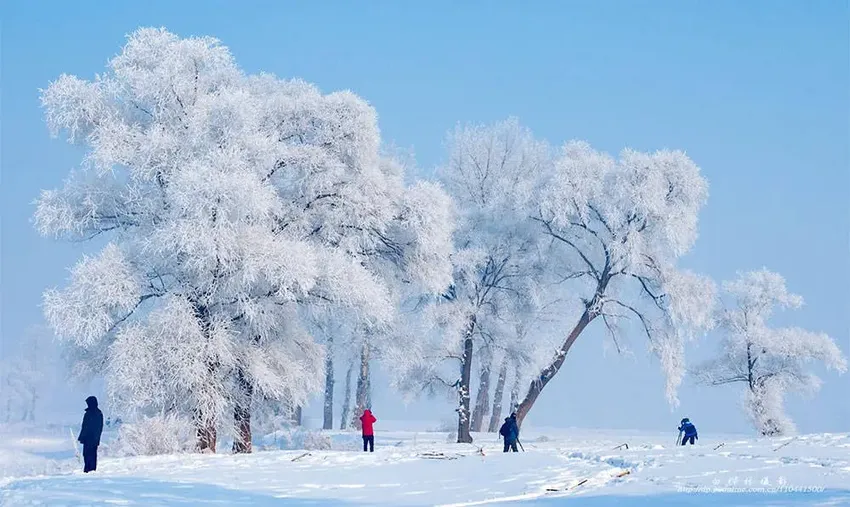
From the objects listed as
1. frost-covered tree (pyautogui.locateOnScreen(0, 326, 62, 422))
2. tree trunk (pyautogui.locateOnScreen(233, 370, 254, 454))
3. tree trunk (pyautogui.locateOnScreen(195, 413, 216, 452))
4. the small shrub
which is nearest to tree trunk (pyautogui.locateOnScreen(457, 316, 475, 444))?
tree trunk (pyautogui.locateOnScreen(233, 370, 254, 454))

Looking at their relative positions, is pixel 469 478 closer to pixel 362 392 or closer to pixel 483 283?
pixel 483 283

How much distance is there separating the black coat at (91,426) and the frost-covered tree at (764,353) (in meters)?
28.4

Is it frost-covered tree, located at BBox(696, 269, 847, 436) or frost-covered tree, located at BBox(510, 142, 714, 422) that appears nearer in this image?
frost-covered tree, located at BBox(510, 142, 714, 422)

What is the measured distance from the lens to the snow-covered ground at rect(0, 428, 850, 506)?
1327 cm

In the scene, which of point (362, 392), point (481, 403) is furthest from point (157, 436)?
point (481, 403)

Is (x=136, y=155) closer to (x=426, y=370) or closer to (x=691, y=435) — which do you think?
(x=426, y=370)

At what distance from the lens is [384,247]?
1159 inches

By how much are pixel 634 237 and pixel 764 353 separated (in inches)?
440

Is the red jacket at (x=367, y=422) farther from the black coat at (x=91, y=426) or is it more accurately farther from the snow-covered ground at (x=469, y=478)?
the black coat at (x=91, y=426)

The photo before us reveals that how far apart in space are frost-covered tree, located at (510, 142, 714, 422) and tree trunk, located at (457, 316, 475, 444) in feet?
7.24

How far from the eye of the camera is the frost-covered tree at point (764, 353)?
1476 inches

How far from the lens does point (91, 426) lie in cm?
1934

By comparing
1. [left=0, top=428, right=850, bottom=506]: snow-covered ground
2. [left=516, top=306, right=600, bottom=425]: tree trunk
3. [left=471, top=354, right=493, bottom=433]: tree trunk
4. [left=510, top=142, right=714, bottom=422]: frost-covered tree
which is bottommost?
[left=0, top=428, right=850, bottom=506]: snow-covered ground

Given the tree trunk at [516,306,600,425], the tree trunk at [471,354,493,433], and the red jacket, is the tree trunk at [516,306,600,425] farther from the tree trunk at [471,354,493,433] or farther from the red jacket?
the red jacket
